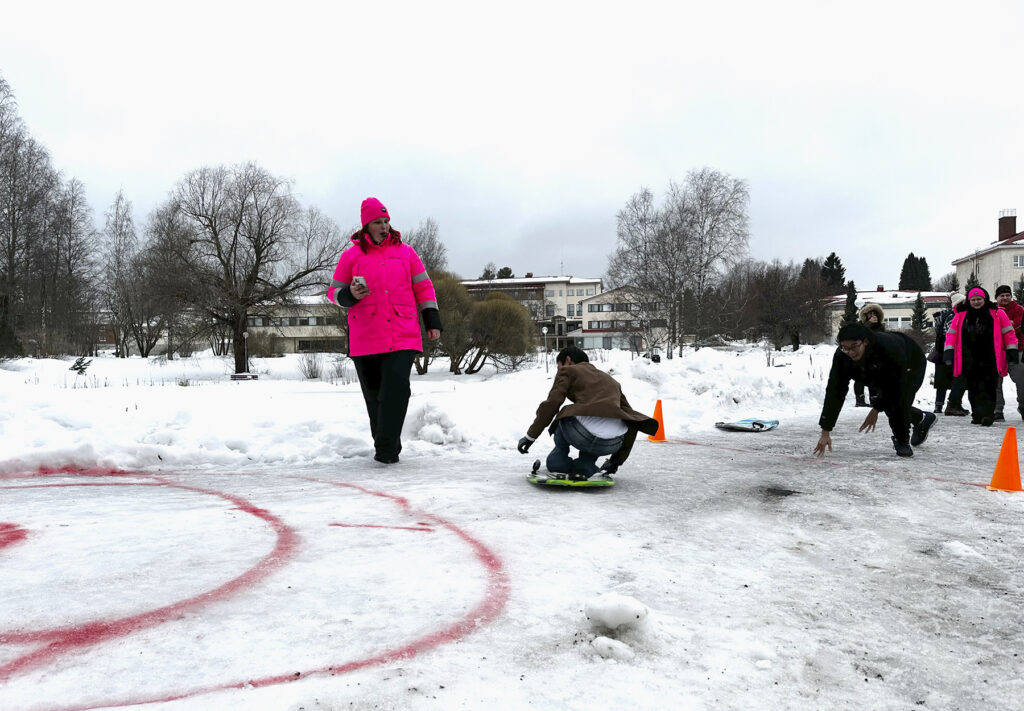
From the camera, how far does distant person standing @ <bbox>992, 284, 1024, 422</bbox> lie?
29.9ft

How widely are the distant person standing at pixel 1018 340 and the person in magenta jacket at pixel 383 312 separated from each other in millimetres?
7670

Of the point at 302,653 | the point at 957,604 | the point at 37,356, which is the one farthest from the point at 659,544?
the point at 37,356

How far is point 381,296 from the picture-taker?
5852mm

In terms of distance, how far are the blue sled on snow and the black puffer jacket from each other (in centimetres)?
244

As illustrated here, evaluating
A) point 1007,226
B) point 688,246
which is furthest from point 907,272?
point 688,246

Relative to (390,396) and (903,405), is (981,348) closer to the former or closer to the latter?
(903,405)

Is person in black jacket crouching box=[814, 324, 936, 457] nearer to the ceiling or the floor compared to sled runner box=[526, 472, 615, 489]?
nearer to the ceiling

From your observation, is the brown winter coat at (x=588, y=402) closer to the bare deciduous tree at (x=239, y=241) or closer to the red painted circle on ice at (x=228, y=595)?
the red painted circle on ice at (x=228, y=595)

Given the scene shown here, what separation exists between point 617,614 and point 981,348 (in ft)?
30.4

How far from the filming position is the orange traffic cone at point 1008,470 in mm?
4855

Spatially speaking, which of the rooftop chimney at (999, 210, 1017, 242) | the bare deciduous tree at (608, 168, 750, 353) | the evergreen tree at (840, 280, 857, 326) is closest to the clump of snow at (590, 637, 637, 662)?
the bare deciduous tree at (608, 168, 750, 353)

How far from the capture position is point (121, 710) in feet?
5.76

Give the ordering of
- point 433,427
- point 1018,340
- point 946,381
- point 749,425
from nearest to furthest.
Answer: point 433,427, point 749,425, point 1018,340, point 946,381

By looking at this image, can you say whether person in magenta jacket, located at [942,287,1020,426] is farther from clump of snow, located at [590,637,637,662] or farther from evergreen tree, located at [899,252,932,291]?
evergreen tree, located at [899,252,932,291]
